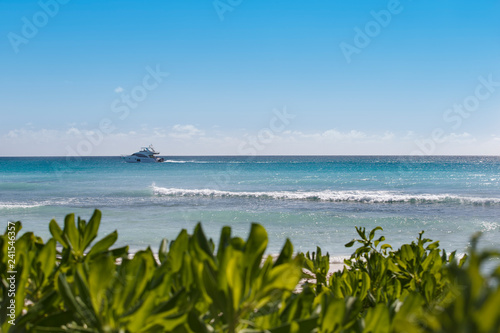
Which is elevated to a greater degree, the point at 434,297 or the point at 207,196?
the point at 434,297

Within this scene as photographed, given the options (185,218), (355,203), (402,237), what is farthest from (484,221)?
(185,218)

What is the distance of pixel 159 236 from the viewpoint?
27.8ft

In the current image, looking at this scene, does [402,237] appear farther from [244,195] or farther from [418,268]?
[244,195]

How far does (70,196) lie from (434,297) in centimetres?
1903

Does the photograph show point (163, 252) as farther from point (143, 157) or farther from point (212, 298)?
point (143, 157)

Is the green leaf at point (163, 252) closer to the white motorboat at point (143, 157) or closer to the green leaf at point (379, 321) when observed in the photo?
the green leaf at point (379, 321)

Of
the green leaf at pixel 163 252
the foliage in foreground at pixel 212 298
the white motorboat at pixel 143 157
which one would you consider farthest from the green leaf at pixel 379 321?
the white motorboat at pixel 143 157

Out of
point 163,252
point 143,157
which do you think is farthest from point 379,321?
point 143,157

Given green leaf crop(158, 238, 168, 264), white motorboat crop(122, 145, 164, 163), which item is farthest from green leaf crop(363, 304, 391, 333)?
white motorboat crop(122, 145, 164, 163)

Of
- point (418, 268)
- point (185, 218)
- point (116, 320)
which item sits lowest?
point (185, 218)

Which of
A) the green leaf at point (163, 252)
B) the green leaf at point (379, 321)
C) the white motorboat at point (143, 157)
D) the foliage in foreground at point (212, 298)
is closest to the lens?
the foliage in foreground at point (212, 298)

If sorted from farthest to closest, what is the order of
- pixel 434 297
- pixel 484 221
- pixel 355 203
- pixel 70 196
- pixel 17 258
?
pixel 70 196 → pixel 355 203 → pixel 484 221 → pixel 434 297 → pixel 17 258

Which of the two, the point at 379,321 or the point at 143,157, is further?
the point at 143,157

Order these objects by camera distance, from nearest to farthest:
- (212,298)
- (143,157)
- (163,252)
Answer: (212,298) < (163,252) < (143,157)
